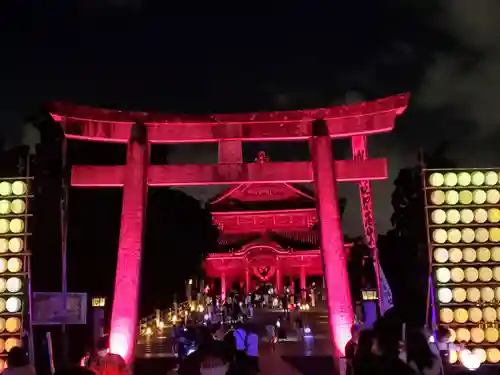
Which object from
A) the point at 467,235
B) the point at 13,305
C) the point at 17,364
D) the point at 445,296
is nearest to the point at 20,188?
the point at 13,305

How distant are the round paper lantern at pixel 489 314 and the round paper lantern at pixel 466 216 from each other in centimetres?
179

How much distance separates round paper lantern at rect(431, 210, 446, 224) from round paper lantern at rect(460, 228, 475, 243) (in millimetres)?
483

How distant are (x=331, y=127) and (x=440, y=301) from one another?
198 inches

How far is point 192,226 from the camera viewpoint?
33969 millimetres

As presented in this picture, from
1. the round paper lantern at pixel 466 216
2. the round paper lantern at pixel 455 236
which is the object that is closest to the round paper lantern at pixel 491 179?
the round paper lantern at pixel 466 216

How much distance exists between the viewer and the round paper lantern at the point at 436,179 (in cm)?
1220

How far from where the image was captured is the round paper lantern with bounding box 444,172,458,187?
40.0ft

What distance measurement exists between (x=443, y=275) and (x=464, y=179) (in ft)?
6.67

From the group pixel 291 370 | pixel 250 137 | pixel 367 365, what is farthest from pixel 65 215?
pixel 367 365

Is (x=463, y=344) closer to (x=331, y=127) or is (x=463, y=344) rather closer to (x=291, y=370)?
(x=291, y=370)

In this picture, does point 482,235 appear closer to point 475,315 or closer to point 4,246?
point 475,315

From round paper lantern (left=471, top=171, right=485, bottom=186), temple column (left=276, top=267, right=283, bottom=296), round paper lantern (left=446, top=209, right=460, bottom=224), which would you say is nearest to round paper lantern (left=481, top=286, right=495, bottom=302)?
round paper lantern (left=446, top=209, right=460, bottom=224)

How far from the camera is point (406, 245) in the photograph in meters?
31.4

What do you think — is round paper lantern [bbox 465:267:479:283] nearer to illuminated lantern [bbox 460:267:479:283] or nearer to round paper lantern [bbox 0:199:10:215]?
illuminated lantern [bbox 460:267:479:283]
